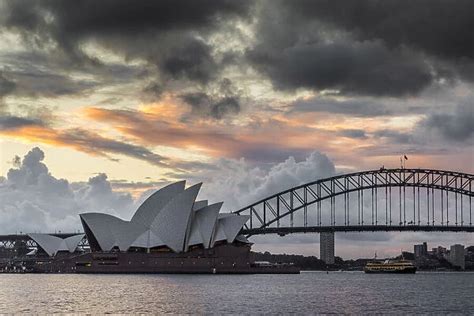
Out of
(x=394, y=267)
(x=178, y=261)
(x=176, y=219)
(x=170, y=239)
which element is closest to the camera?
(x=176, y=219)

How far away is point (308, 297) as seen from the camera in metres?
82.8

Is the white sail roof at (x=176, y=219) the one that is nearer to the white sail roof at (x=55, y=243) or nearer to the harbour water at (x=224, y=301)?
the harbour water at (x=224, y=301)

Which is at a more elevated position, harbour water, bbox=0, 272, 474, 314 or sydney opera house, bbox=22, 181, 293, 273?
sydney opera house, bbox=22, 181, 293, 273

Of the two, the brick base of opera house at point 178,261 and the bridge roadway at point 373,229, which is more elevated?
the bridge roadway at point 373,229

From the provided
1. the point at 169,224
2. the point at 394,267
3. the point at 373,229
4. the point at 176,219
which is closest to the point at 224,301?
the point at 176,219

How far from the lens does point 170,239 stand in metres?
139

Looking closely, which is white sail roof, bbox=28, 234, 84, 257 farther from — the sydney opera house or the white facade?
the white facade

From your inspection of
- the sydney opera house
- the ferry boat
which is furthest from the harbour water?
the ferry boat

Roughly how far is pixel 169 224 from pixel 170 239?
3.41 m

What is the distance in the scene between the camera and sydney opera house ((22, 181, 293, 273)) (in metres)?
135

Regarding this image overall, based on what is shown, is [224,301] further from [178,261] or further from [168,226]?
[178,261]

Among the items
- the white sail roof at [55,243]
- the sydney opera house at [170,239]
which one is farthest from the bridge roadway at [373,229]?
the white sail roof at [55,243]

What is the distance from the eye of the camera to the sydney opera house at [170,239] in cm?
13475

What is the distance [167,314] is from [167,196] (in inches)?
2841
